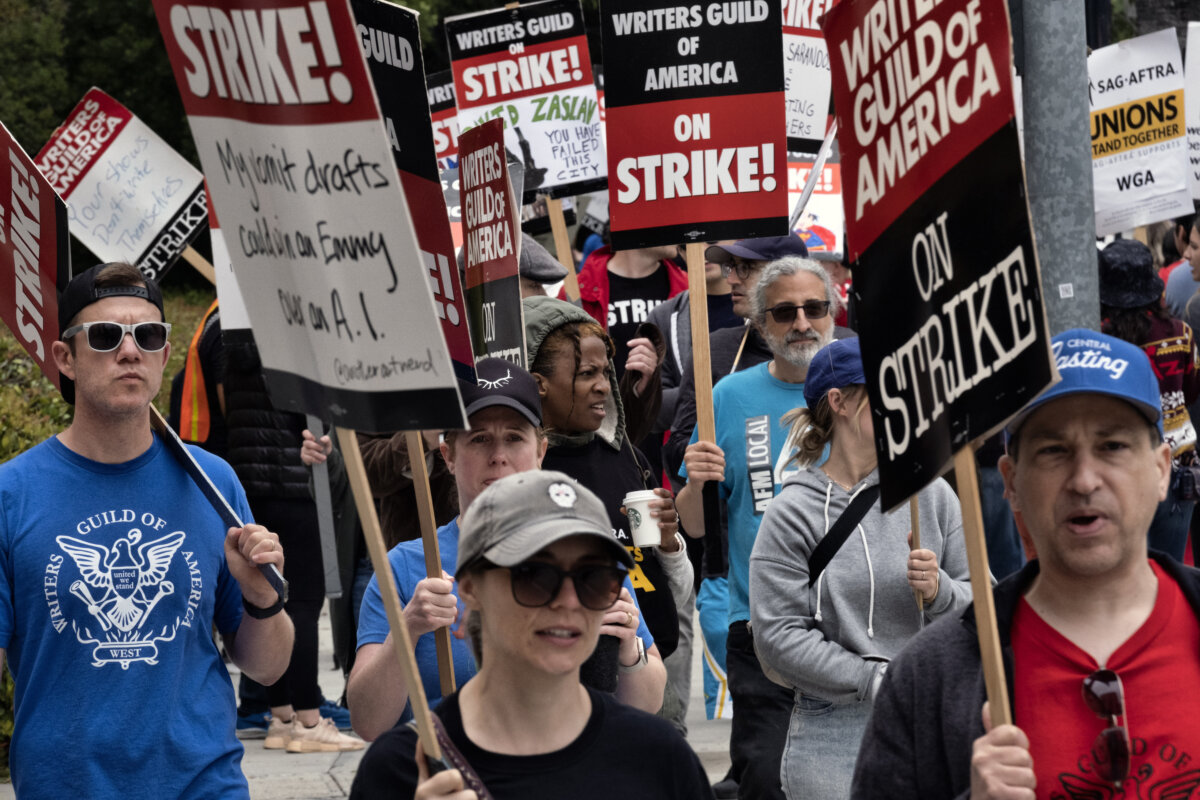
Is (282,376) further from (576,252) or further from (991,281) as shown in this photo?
(576,252)

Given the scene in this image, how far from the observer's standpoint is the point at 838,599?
189 inches

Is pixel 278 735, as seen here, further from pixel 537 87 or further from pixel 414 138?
pixel 414 138

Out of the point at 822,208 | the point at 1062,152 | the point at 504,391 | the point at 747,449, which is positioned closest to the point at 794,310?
the point at 747,449

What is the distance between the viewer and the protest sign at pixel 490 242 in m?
5.73

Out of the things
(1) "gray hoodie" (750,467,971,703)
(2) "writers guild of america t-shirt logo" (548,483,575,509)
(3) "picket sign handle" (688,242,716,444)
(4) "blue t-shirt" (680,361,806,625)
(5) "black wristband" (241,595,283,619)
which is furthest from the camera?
(4) "blue t-shirt" (680,361,806,625)

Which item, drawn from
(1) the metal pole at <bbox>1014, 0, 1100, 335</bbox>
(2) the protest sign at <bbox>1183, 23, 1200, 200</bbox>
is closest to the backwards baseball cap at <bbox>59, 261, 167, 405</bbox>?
(1) the metal pole at <bbox>1014, 0, 1100, 335</bbox>

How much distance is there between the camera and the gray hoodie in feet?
15.6

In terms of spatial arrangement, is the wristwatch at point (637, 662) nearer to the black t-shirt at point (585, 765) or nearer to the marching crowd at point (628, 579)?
the marching crowd at point (628, 579)

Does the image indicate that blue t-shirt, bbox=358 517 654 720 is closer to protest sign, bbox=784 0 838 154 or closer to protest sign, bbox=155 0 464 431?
protest sign, bbox=155 0 464 431

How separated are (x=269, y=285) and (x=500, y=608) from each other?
0.73 meters

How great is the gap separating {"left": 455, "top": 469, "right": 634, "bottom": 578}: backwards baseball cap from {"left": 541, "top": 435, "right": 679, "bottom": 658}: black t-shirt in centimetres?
198

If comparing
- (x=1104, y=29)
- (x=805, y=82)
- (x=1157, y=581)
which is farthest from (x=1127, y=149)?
(x=1157, y=581)

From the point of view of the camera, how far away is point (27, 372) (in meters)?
9.80

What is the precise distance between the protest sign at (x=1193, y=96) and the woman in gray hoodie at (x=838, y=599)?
7985mm
